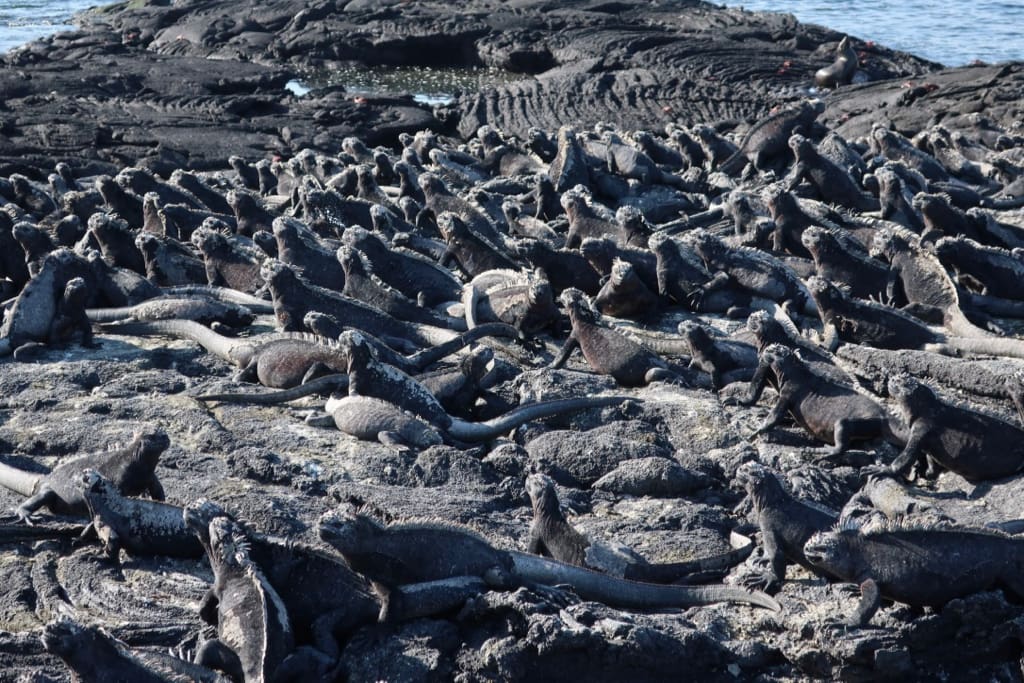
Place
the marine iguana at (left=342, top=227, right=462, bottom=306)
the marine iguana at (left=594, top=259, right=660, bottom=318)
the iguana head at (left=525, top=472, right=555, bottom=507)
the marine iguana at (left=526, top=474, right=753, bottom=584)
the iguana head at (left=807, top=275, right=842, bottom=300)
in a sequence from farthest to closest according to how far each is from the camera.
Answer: the marine iguana at (left=342, top=227, right=462, bottom=306)
the marine iguana at (left=594, top=259, right=660, bottom=318)
the iguana head at (left=807, top=275, right=842, bottom=300)
the iguana head at (left=525, top=472, right=555, bottom=507)
the marine iguana at (left=526, top=474, right=753, bottom=584)

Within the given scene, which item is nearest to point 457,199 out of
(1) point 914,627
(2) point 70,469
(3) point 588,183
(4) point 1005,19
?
(3) point 588,183

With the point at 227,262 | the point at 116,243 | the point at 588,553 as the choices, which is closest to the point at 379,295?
the point at 227,262

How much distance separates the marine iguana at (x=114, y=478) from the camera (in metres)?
6.45

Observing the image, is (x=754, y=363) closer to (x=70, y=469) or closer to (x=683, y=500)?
(x=683, y=500)

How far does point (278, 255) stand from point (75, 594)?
19.2ft

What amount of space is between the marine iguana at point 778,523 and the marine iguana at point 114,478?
3128 mm

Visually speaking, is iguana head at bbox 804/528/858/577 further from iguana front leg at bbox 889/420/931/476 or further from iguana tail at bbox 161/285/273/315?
iguana tail at bbox 161/285/273/315

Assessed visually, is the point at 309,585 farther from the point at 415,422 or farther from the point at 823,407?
the point at 823,407

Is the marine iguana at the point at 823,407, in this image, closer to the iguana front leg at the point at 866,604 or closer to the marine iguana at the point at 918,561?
the marine iguana at the point at 918,561

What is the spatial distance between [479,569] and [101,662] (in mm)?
1672

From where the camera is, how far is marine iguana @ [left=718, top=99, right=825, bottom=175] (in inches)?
618

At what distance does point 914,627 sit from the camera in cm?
511

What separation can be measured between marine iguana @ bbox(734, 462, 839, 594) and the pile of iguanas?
0.05ft

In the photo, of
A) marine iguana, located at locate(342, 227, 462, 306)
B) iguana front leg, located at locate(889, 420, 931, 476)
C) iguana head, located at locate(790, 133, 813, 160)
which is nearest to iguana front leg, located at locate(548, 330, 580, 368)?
marine iguana, located at locate(342, 227, 462, 306)
